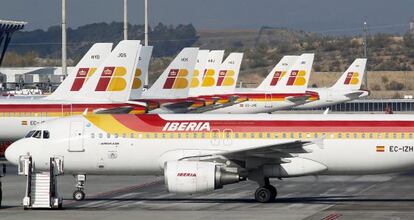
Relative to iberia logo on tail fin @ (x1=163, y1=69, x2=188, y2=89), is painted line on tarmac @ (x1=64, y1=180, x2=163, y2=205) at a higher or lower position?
lower

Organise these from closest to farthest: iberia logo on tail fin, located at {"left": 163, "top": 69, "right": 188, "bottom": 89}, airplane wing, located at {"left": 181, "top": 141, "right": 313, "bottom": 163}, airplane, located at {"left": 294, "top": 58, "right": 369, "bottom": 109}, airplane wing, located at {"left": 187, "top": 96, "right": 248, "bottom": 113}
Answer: airplane wing, located at {"left": 181, "top": 141, "right": 313, "bottom": 163}
iberia logo on tail fin, located at {"left": 163, "top": 69, "right": 188, "bottom": 89}
airplane wing, located at {"left": 187, "top": 96, "right": 248, "bottom": 113}
airplane, located at {"left": 294, "top": 58, "right": 369, "bottom": 109}

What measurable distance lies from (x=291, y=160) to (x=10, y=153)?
1076cm

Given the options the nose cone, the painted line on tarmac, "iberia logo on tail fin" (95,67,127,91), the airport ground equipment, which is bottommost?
the painted line on tarmac

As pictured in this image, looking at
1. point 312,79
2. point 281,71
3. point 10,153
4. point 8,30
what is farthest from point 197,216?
point 312,79

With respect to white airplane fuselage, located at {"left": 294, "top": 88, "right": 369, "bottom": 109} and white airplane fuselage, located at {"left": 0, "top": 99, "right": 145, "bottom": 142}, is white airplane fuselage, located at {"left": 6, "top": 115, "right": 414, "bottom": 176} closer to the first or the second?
white airplane fuselage, located at {"left": 0, "top": 99, "right": 145, "bottom": 142}

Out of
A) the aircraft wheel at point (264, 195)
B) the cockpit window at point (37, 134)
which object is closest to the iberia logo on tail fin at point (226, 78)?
the aircraft wheel at point (264, 195)

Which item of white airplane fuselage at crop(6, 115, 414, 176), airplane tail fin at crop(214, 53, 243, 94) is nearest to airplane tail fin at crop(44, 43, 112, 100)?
white airplane fuselage at crop(6, 115, 414, 176)

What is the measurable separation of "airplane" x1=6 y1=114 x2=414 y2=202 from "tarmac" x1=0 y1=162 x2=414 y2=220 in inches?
57.7

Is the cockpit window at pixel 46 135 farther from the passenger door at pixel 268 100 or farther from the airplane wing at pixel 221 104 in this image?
the passenger door at pixel 268 100

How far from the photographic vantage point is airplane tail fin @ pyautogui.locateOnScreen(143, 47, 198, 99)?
7369 cm

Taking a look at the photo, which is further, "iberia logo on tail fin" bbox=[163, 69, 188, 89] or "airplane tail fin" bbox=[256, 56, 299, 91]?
"airplane tail fin" bbox=[256, 56, 299, 91]

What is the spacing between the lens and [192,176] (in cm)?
4066

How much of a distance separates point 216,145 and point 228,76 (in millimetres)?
53752

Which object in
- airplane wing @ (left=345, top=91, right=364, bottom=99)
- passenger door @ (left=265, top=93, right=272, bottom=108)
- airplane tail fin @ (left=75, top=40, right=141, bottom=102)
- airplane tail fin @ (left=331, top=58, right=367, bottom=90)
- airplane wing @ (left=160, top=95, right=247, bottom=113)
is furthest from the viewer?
airplane tail fin @ (left=331, top=58, right=367, bottom=90)
